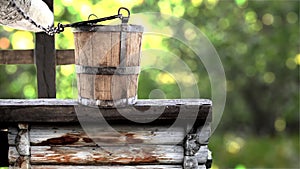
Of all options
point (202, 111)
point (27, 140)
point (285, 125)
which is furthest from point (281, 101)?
point (27, 140)

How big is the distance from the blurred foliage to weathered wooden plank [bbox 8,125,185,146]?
2002 mm

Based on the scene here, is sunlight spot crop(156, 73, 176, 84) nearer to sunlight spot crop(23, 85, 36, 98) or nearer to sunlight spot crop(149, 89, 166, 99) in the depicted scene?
sunlight spot crop(149, 89, 166, 99)

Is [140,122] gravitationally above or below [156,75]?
below

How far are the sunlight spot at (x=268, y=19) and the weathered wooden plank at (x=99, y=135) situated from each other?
3.56 metres

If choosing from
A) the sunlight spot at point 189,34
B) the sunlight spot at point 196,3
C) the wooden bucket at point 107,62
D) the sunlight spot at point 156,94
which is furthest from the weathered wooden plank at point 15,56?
the sunlight spot at point 196,3

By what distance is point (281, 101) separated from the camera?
550cm

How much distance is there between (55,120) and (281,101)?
394 centimetres

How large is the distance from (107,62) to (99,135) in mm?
336

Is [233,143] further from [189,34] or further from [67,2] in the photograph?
[67,2]

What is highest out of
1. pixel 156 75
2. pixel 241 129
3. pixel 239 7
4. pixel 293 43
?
pixel 239 7

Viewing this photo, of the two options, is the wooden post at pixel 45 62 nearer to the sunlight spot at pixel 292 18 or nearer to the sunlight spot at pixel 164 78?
the sunlight spot at pixel 164 78

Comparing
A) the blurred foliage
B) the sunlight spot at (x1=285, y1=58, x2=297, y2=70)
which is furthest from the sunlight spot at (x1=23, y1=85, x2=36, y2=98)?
the sunlight spot at (x1=285, y1=58, x2=297, y2=70)

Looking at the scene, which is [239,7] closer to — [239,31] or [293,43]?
[239,31]

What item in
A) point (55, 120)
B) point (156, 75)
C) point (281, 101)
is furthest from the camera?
point (281, 101)
